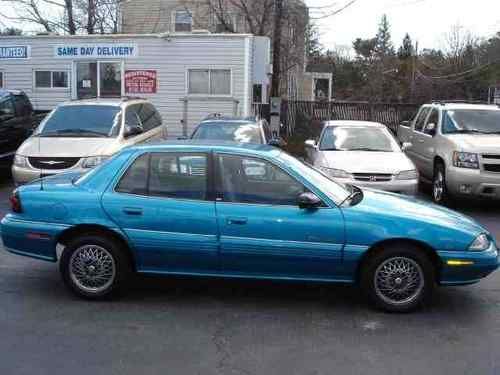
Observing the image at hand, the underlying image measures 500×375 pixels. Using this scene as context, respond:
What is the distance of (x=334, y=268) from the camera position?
534 centimetres

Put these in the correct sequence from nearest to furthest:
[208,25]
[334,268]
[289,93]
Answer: [334,268]
[208,25]
[289,93]

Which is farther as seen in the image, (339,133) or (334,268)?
(339,133)

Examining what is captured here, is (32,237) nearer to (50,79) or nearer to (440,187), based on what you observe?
(440,187)

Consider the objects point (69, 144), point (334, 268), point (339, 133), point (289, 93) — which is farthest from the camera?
point (289, 93)

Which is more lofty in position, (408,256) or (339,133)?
(339,133)

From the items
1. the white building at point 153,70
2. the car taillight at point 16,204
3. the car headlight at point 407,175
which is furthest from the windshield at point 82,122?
the white building at point 153,70

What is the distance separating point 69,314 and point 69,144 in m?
5.39

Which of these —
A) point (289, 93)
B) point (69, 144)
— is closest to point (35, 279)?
point (69, 144)

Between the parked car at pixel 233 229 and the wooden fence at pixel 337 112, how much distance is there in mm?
15405

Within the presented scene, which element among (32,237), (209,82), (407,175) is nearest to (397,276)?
(32,237)

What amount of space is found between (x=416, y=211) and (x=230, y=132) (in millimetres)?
6716

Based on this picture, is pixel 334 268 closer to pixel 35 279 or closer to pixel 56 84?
pixel 35 279

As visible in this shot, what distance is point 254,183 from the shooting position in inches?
214

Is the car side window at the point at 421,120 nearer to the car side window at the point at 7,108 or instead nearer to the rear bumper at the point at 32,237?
the car side window at the point at 7,108
